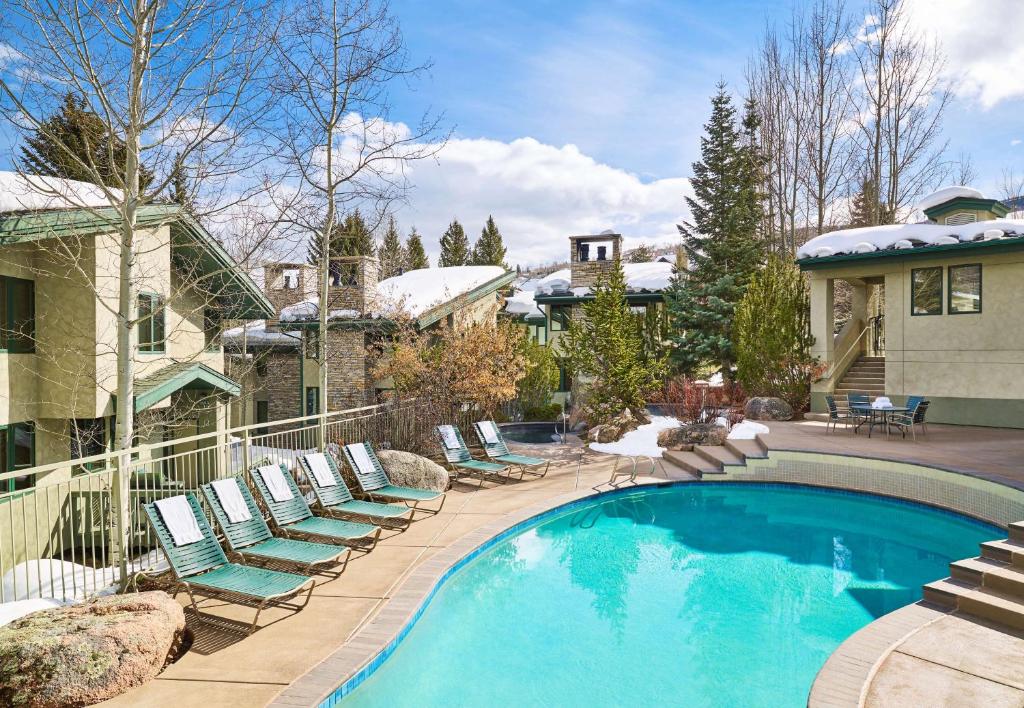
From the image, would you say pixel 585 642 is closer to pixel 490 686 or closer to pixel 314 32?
pixel 490 686

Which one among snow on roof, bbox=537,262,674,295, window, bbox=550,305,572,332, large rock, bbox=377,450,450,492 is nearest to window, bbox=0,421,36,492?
large rock, bbox=377,450,450,492

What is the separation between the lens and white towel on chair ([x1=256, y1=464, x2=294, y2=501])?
758 centimetres

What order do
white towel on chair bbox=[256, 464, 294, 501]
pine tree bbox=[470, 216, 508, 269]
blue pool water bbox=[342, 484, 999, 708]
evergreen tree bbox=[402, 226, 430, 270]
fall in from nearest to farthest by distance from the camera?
blue pool water bbox=[342, 484, 999, 708] → white towel on chair bbox=[256, 464, 294, 501] → evergreen tree bbox=[402, 226, 430, 270] → pine tree bbox=[470, 216, 508, 269]

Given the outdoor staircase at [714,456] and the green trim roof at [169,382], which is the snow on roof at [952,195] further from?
the green trim roof at [169,382]

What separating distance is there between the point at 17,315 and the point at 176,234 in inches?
164

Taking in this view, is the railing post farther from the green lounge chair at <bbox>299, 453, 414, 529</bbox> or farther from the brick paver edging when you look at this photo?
the brick paver edging

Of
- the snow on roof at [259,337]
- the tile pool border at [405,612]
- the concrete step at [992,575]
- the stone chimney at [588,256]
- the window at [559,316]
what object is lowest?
the tile pool border at [405,612]

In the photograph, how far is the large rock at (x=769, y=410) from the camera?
58.3 ft

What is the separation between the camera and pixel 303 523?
295 inches

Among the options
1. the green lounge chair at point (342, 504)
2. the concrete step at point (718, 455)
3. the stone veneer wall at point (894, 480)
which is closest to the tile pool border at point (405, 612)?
the stone veneer wall at point (894, 480)

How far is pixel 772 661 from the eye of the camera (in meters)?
5.69

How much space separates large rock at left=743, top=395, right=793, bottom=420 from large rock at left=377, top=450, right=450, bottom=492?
1117 cm

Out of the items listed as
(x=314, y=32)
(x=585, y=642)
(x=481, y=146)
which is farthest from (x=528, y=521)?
(x=481, y=146)

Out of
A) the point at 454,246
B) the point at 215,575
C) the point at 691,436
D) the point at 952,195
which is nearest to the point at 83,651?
the point at 215,575
